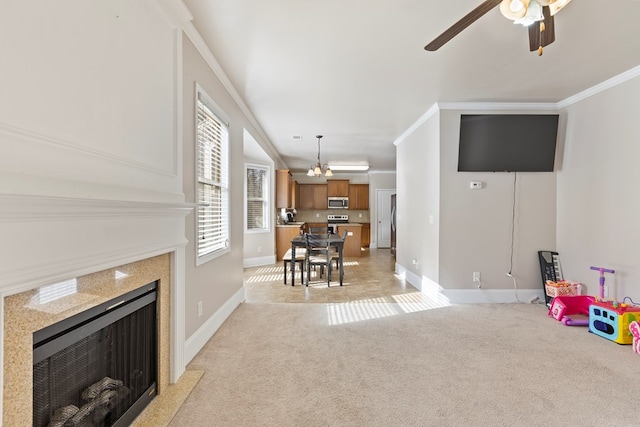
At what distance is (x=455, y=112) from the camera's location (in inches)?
152

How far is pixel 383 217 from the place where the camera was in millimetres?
9695

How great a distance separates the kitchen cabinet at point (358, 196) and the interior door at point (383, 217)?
371mm

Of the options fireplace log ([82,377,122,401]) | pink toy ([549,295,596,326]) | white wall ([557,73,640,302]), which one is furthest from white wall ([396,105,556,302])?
fireplace log ([82,377,122,401])

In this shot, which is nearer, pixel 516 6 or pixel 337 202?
pixel 516 6

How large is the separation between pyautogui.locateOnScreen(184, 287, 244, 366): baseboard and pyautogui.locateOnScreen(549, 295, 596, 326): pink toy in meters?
3.53

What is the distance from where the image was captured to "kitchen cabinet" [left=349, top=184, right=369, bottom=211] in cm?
960

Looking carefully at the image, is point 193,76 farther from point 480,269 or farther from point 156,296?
point 480,269

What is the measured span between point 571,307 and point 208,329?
3.76 meters

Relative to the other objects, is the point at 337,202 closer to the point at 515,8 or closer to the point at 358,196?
the point at 358,196

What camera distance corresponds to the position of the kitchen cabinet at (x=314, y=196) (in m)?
9.50

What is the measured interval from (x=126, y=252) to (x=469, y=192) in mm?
3759

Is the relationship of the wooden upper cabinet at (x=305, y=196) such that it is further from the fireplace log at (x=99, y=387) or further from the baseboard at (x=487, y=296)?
the fireplace log at (x=99, y=387)

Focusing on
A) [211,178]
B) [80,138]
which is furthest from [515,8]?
[211,178]

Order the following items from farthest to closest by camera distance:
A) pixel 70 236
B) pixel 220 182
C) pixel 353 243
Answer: pixel 353 243
pixel 220 182
pixel 70 236
